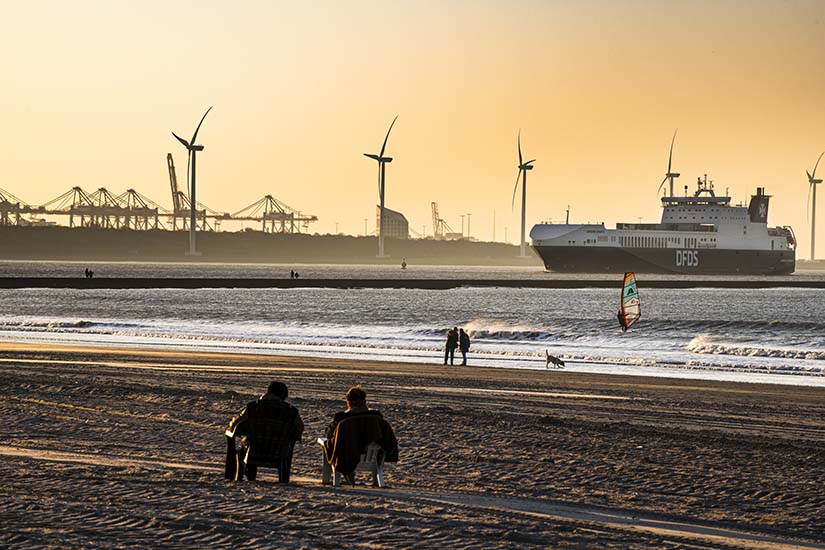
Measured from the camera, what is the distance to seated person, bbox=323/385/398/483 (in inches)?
478

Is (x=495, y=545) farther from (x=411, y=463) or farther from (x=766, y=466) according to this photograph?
(x=766, y=466)

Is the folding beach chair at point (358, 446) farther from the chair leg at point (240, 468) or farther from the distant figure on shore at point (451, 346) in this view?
the distant figure on shore at point (451, 346)

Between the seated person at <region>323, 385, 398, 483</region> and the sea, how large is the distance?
25077mm

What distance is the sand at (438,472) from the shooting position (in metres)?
10.5

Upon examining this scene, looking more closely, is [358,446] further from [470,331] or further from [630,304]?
[470,331]

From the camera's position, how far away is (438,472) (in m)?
14.7

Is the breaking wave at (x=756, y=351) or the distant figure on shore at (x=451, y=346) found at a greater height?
the distant figure on shore at (x=451, y=346)

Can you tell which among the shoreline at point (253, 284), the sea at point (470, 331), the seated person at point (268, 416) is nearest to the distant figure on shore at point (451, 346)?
the sea at point (470, 331)

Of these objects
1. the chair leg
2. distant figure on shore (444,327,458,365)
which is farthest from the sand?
distant figure on shore (444,327,458,365)

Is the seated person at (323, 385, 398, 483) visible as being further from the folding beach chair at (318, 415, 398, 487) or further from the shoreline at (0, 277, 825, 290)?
the shoreline at (0, 277, 825, 290)

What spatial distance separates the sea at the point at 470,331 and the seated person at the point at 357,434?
2508 centimetres

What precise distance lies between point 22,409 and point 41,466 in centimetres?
703

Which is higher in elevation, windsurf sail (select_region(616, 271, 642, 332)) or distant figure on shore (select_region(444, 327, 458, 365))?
windsurf sail (select_region(616, 271, 642, 332))

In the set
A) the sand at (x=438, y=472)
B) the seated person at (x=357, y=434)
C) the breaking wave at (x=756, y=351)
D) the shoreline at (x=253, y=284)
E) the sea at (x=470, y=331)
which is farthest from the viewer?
the shoreline at (x=253, y=284)
